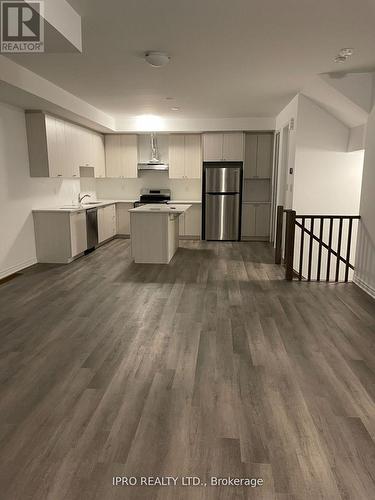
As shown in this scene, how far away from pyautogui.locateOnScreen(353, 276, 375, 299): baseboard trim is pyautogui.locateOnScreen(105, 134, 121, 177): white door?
19.6ft

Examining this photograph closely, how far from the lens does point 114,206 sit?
29.1ft

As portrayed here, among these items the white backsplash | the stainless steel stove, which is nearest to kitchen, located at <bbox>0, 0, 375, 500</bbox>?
the white backsplash

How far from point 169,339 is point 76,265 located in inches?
132

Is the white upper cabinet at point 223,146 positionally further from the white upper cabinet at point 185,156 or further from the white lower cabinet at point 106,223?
the white lower cabinet at point 106,223

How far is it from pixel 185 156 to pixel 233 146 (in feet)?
3.78

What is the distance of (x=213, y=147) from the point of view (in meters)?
8.48

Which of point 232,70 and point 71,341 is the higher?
point 232,70

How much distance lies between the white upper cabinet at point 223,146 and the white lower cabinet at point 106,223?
2513 millimetres

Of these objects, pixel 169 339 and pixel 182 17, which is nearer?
pixel 182 17

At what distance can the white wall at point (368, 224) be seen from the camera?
4750mm

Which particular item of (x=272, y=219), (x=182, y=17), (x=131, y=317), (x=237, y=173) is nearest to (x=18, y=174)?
(x=131, y=317)

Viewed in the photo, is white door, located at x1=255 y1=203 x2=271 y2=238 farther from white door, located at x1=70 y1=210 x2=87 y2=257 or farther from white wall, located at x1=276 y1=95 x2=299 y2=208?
white door, located at x1=70 y1=210 x2=87 y2=257

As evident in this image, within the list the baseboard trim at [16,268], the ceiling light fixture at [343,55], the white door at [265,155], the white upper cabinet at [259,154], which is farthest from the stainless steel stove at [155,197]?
the ceiling light fixture at [343,55]

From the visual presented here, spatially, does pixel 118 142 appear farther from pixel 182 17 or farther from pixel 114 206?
pixel 182 17
